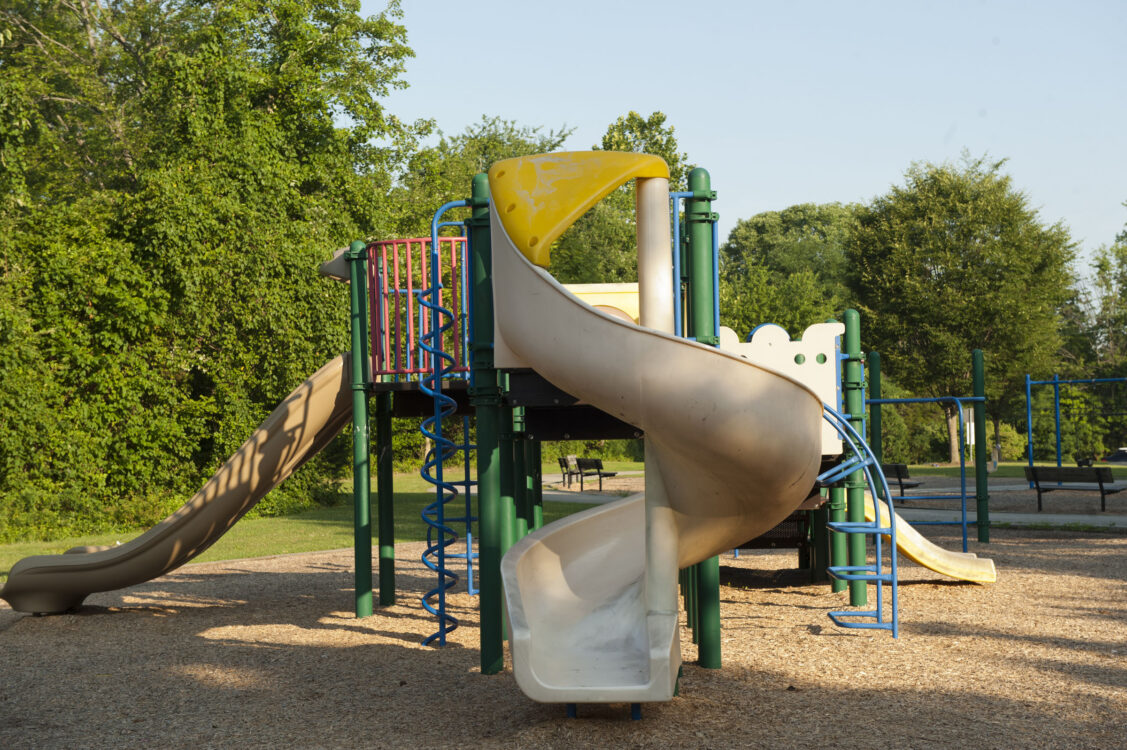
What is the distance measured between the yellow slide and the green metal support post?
3.49m

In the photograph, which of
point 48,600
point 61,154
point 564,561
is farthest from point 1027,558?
point 61,154

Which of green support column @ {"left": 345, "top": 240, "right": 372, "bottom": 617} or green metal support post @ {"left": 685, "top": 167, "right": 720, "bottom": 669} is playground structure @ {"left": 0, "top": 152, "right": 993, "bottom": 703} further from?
green support column @ {"left": 345, "top": 240, "right": 372, "bottom": 617}

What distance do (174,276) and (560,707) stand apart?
1722 cm

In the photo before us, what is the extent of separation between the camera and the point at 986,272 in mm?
38719

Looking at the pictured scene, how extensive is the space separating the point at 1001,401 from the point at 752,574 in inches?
1264

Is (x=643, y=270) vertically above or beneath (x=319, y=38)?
beneath

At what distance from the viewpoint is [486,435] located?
283 inches

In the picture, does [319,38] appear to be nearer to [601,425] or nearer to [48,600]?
[48,600]

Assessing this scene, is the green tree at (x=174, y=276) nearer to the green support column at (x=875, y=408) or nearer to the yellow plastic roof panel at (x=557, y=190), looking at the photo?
the green support column at (x=875, y=408)

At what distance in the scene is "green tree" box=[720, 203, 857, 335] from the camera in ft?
143

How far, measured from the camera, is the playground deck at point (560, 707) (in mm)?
5574

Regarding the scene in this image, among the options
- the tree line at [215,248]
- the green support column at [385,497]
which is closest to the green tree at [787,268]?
the tree line at [215,248]

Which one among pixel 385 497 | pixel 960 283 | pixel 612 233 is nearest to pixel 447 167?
pixel 612 233

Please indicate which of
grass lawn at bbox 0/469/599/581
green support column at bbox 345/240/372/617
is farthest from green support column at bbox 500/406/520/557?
grass lawn at bbox 0/469/599/581
